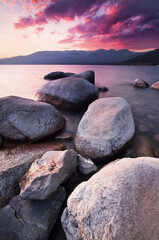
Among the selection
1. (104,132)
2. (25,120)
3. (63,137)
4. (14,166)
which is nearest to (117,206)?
(104,132)

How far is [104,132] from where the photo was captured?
3.11 m

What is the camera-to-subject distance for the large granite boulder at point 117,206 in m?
1.33

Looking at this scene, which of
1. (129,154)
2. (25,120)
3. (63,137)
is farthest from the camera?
(63,137)

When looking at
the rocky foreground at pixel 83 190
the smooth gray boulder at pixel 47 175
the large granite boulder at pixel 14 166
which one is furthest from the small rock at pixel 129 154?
the large granite boulder at pixel 14 166

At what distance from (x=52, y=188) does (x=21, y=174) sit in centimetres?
83

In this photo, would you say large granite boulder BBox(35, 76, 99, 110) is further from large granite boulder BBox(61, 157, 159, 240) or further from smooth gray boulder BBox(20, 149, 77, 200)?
large granite boulder BBox(61, 157, 159, 240)

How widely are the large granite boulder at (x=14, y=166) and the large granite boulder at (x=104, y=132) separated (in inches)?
32.2

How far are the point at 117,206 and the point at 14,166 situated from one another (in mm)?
1925

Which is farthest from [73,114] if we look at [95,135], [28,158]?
[28,158]

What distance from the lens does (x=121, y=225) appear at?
→ 1.33 meters

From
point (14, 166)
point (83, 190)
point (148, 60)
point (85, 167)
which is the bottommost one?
point (85, 167)

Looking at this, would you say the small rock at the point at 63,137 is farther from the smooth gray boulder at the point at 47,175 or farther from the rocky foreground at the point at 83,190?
the smooth gray boulder at the point at 47,175

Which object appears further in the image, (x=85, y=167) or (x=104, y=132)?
(x=104, y=132)

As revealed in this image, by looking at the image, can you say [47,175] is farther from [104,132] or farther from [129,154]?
[129,154]
